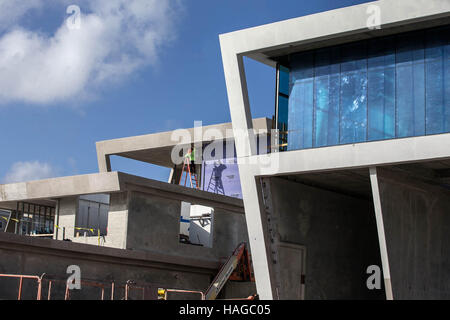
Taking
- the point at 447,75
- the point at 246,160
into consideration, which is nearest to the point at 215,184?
the point at 246,160

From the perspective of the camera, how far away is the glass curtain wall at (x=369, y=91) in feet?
76.4

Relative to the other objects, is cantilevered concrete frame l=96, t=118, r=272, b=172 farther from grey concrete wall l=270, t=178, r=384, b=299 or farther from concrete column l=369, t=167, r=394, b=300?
concrete column l=369, t=167, r=394, b=300

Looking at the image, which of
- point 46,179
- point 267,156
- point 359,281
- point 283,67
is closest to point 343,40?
point 283,67

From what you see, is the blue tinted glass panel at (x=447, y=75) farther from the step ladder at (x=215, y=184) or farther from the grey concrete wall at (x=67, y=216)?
the grey concrete wall at (x=67, y=216)

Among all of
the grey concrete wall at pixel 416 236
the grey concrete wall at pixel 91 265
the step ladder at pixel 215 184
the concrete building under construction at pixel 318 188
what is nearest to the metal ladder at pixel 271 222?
the concrete building under construction at pixel 318 188

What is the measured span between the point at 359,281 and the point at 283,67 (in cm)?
980

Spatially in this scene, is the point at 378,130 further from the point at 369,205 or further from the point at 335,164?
the point at 369,205

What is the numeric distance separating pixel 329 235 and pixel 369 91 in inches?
290

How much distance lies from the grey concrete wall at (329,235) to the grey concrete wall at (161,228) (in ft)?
22.0

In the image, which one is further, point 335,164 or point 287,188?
point 287,188

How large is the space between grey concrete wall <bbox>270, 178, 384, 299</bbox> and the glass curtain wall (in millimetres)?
2812

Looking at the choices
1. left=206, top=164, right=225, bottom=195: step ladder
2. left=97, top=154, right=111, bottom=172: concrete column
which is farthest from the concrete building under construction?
left=97, top=154, right=111, bottom=172: concrete column
